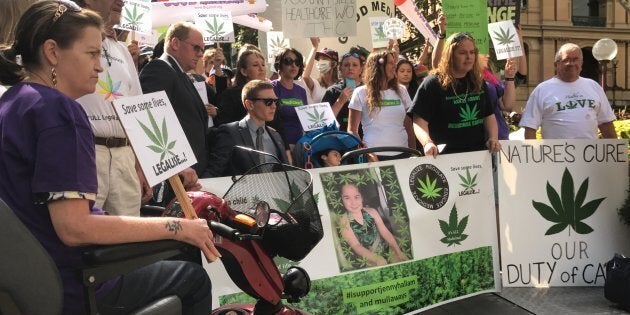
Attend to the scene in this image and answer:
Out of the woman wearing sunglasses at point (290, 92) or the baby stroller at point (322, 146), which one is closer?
the baby stroller at point (322, 146)

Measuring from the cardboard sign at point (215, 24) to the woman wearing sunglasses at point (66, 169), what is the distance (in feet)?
18.7

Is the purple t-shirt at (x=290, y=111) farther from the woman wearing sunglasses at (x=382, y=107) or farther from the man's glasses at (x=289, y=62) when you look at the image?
the woman wearing sunglasses at (x=382, y=107)

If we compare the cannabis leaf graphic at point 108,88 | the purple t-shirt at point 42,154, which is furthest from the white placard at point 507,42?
the purple t-shirt at point 42,154

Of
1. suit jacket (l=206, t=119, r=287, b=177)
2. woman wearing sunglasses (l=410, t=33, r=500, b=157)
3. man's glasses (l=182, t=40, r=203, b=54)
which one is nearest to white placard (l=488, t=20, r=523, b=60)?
woman wearing sunglasses (l=410, t=33, r=500, b=157)

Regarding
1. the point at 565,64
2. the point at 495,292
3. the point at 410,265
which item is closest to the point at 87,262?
the point at 410,265

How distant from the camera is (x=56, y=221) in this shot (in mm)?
1922

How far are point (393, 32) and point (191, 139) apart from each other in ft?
15.0

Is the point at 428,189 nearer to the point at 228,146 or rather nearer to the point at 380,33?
the point at 228,146

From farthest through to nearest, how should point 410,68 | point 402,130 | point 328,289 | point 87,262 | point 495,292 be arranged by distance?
point 410,68 < point 402,130 < point 495,292 < point 328,289 < point 87,262

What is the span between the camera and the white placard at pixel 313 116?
571 centimetres

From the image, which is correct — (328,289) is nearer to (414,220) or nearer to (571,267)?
(414,220)

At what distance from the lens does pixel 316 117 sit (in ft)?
18.9

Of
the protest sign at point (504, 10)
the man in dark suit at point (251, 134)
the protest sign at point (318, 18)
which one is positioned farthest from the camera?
the protest sign at point (318, 18)

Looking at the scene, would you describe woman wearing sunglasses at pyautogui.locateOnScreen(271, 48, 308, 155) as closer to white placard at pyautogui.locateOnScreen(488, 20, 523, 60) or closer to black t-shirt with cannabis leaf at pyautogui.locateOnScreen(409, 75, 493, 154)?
black t-shirt with cannabis leaf at pyautogui.locateOnScreen(409, 75, 493, 154)
